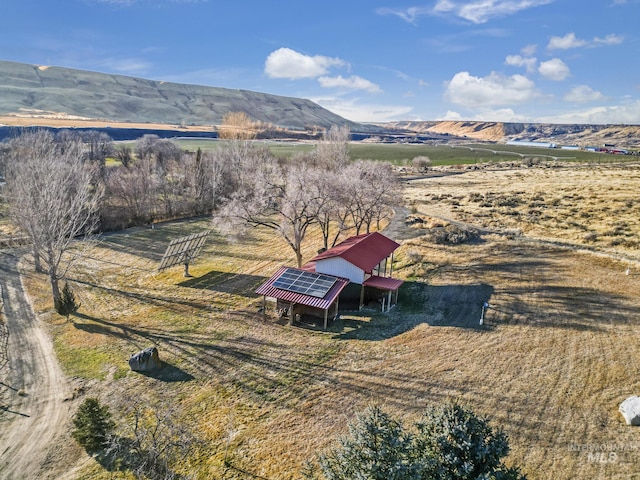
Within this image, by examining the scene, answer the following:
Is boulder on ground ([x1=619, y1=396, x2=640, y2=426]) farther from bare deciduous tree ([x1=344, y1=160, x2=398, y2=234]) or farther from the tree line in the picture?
bare deciduous tree ([x1=344, y1=160, x2=398, y2=234])

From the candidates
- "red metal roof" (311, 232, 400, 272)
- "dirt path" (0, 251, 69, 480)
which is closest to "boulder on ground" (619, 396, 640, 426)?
"red metal roof" (311, 232, 400, 272)

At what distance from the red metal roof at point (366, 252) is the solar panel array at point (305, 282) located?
1600mm

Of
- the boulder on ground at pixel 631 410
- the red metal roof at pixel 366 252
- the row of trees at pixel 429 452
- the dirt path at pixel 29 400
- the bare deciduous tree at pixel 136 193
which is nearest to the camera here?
the row of trees at pixel 429 452

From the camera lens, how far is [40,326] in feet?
89.7

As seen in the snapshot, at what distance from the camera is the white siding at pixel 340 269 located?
2742 centimetres

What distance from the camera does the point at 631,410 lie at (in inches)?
622

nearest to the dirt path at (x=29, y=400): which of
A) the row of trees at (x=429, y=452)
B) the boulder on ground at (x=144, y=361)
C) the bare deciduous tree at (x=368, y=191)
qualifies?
the boulder on ground at (x=144, y=361)

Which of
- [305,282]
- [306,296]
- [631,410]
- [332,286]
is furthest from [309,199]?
[631,410]

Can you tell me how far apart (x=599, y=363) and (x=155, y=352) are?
937 inches

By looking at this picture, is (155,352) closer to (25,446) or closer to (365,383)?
(25,446)

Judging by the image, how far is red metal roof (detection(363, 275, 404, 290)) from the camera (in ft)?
89.5

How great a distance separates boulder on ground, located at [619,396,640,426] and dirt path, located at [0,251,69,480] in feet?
75.9

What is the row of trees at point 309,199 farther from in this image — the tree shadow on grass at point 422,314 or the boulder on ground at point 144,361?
the boulder on ground at point 144,361

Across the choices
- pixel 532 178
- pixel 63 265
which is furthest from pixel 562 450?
pixel 532 178
